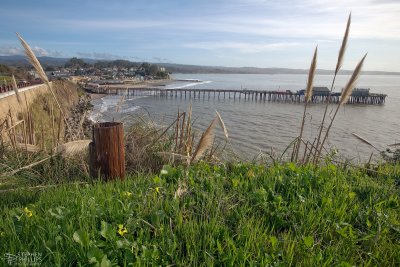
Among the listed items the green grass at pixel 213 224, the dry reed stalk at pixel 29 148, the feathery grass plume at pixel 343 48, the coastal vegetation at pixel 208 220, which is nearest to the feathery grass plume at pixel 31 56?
the coastal vegetation at pixel 208 220

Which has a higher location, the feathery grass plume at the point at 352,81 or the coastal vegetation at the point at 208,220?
the feathery grass plume at the point at 352,81

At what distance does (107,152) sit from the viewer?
336cm

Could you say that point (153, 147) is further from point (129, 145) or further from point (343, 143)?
point (343, 143)

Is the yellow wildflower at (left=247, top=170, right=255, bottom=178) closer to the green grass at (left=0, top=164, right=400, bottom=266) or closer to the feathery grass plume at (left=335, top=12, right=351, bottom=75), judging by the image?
the green grass at (left=0, top=164, right=400, bottom=266)

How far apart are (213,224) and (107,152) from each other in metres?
1.70

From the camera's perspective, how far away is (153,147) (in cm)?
501

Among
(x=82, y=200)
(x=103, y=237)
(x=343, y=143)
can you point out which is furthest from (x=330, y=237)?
(x=343, y=143)

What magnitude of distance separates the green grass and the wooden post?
37 cm

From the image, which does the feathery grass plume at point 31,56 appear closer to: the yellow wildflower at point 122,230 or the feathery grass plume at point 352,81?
the yellow wildflower at point 122,230

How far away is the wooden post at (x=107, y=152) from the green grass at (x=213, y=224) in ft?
1.22

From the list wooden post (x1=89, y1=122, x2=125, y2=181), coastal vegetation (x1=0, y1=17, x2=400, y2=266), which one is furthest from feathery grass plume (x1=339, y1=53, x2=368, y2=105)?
wooden post (x1=89, y1=122, x2=125, y2=181)

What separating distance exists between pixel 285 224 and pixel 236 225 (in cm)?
45

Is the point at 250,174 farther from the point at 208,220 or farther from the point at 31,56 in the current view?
the point at 31,56

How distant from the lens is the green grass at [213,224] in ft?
6.12
